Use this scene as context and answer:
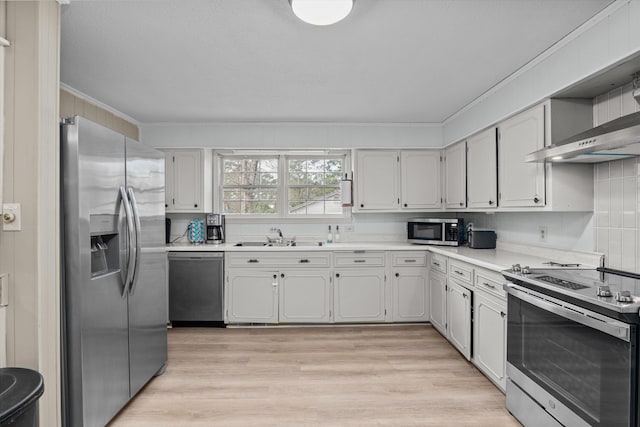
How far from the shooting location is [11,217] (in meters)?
1.52

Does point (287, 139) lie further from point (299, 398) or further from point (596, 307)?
point (596, 307)

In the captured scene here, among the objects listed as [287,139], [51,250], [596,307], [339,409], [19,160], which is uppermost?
[287,139]

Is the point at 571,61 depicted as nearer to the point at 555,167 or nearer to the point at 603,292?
the point at 555,167

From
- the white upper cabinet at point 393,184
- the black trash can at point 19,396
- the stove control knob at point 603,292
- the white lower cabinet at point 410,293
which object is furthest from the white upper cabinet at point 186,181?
the stove control knob at point 603,292

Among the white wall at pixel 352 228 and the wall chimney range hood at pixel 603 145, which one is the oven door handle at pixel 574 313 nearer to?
the wall chimney range hood at pixel 603 145

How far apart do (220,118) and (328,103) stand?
1.37 metres

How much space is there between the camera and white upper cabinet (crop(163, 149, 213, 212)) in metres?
4.06

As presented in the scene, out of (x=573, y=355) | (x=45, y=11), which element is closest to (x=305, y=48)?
(x=45, y=11)

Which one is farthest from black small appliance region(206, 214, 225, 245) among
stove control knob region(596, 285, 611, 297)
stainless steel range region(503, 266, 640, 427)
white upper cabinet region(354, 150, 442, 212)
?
stove control knob region(596, 285, 611, 297)

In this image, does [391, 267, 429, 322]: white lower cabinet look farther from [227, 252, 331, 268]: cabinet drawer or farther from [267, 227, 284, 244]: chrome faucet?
[267, 227, 284, 244]: chrome faucet

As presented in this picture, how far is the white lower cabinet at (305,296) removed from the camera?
379cm

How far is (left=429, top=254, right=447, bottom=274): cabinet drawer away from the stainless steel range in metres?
1.21

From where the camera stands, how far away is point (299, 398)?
238cm

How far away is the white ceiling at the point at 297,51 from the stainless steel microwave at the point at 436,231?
1288 millimetres
